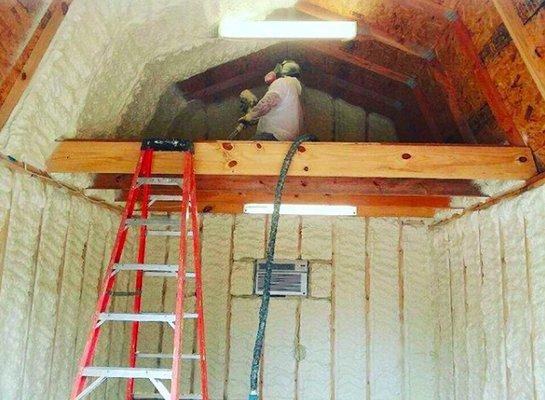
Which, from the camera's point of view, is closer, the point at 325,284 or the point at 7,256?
the point at 7,256

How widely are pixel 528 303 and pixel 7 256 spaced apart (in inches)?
120

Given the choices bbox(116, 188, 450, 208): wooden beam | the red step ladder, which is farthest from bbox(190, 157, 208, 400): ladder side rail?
bbox(116, 188, 450, 208): wooden beam

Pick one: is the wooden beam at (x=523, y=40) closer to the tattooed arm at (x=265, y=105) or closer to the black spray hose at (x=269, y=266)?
the black spray hose at (x=269, y=266)

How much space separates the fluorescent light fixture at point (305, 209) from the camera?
15.1 ft

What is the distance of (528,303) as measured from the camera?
328 centimetres

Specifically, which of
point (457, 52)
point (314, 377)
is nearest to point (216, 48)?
point (457, 52)

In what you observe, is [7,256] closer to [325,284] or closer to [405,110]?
[325,284]

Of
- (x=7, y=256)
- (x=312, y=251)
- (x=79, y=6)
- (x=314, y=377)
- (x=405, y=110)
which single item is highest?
(x=405, y=110)

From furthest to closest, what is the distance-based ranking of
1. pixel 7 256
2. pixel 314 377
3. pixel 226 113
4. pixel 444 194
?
pixel 226 113 < pixel 314 377 < pixel 444 194 < pixel 7 256

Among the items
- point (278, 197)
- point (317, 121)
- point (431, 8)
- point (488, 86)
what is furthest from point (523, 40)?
point (317, 121)

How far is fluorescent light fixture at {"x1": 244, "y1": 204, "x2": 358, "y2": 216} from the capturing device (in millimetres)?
4617

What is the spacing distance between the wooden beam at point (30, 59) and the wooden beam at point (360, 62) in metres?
2.33

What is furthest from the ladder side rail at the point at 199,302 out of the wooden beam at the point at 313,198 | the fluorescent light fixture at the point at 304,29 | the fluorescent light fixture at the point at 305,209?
the fluorescent light fixture at the point at 305,209

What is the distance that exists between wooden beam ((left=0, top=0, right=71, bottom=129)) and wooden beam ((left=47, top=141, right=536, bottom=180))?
64cm
